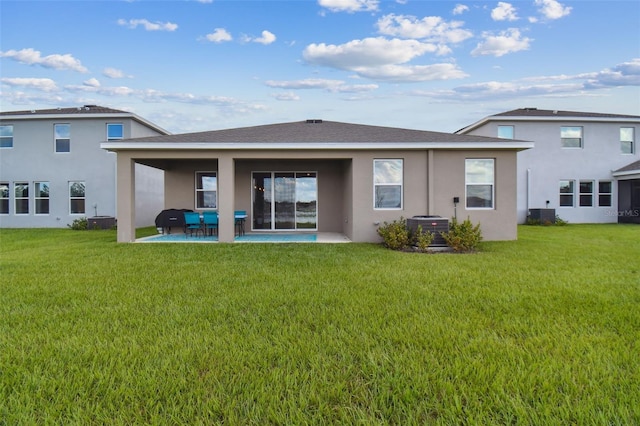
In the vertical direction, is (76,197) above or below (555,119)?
below

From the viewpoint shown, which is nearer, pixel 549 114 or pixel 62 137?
pixel 62 137

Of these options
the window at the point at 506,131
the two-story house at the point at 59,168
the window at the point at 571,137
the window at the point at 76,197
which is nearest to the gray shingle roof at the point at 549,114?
the window at the point at 506,131

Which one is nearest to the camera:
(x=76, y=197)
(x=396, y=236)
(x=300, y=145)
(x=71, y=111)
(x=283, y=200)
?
(x=396, y=236)

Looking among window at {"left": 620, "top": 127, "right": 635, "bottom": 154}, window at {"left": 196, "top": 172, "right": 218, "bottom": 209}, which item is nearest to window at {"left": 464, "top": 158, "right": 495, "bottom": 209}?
window at {"left": 196, "top": 172, "right": 218, "bottom": 209}

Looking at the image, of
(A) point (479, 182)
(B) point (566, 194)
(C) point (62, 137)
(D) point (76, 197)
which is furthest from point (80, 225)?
(B) point (566, 194)

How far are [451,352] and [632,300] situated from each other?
11.1ft

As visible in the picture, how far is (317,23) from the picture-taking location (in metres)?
15.1

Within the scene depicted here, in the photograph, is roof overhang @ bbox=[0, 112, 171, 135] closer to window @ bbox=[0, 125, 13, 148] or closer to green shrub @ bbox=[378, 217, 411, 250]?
→ window @ bbox=[0, 125, 13, 148]

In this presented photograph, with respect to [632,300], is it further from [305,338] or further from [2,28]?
[2,28]

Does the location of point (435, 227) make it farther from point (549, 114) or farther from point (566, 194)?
point (549, 114)

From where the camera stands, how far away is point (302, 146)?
10766 millimetres

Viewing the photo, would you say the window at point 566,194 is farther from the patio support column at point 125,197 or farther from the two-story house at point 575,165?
the patio support column at point 125,197

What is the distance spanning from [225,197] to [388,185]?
5.18 metres

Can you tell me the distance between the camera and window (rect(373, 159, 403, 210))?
11.3 m
